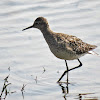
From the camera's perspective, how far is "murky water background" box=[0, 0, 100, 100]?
8.50m

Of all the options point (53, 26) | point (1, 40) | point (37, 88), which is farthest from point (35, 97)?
point (53, 26)

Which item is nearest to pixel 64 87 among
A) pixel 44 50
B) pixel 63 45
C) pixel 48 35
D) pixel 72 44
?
pixel 63 45

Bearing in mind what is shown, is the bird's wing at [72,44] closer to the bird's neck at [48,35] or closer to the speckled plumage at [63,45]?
the speckled plumage at [63,45]

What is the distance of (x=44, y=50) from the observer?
10.5m

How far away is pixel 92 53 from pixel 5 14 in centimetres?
410

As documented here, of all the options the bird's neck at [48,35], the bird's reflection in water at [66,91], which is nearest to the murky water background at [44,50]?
the bird's reflection in water at [66,91]

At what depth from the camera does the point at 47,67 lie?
9.62 metres

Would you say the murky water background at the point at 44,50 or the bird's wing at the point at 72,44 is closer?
the murky water background at the point at 44,50

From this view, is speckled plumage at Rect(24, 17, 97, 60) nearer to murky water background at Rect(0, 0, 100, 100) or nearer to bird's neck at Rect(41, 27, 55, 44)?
bird's neck at Rect(41, 27, 55, 44)

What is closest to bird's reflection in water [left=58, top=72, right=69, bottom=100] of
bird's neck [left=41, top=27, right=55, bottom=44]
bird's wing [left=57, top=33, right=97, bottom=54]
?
bird's wing [left=57, top=33, right=97, bottom=54]

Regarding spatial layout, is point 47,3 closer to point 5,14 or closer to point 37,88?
point 5,14

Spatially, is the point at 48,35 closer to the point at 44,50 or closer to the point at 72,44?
the point at 72,44

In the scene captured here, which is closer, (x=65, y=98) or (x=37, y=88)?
(x=65, y=98)

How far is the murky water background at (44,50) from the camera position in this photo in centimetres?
850
